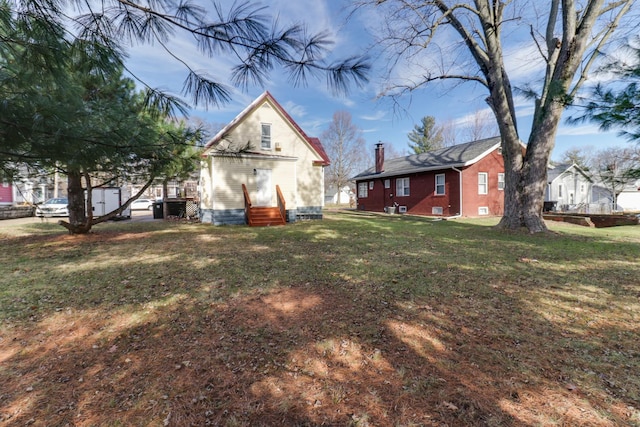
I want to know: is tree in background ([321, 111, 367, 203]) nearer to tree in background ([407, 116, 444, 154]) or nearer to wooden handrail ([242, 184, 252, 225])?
tree in background ([407, 116, 444, 154])

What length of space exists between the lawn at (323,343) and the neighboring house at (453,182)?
11488 millimetres

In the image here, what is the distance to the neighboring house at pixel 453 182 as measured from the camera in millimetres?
16406

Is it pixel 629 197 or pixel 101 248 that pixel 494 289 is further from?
pixel 629 197

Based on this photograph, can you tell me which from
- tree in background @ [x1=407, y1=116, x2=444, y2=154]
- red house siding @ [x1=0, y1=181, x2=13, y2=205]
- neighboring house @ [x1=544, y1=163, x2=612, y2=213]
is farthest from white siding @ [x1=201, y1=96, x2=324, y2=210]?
tree in background @ [x1=407, y1=116, x2=444, y2=154]

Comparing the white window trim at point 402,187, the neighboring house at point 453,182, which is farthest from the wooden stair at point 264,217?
the white window trim at point 402,187

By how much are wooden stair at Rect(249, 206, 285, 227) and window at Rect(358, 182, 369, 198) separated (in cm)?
1258

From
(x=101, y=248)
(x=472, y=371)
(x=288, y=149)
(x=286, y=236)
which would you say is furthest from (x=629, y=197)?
(x=101, y=248)

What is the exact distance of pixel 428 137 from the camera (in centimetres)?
3972

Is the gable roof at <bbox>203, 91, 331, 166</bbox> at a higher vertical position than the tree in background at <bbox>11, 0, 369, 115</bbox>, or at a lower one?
higher

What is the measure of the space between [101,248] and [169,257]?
2.69m

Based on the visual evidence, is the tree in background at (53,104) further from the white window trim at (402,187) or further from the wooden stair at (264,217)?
the white window trim at (402,187)

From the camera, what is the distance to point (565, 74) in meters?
8.25

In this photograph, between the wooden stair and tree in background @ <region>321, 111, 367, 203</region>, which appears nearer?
the wooden stair

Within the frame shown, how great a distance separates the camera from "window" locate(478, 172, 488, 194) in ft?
55.7
